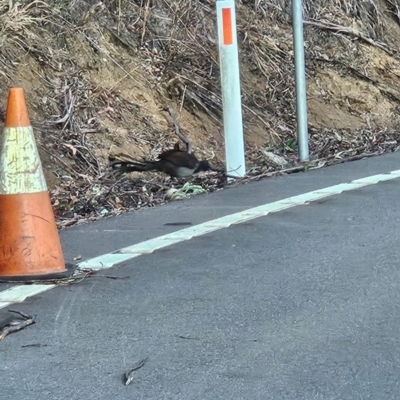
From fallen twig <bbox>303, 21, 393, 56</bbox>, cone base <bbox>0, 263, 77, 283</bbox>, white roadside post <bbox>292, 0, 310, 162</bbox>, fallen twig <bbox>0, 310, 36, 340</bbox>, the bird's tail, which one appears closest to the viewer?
fallen twig <bbox>0, 310, 36, 340</bbox>

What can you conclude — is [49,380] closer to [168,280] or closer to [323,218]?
[168,280]

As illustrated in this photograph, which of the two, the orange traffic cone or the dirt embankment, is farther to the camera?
the dirt embankment

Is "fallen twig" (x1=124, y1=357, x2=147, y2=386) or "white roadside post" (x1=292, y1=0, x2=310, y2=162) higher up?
"white roadside post" (x1=292, y1=0, x2=310, y2=162)

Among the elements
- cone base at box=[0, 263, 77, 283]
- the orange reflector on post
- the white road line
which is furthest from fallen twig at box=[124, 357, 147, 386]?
the orange reflector on post

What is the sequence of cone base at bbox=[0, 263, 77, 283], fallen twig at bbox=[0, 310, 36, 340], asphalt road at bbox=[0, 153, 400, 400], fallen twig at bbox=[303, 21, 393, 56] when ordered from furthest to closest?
fallen twig at bbox=[303, 21, 393, 56]
cone base at bbox=[0, 263, 77, 283]
fallen twig at bbox=[0, 310, 36, 340]
asphalt road at bbox=[0, 153, 400, 400]

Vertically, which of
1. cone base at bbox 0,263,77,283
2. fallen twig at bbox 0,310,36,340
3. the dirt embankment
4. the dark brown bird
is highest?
the dirt embankment

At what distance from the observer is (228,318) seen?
470 centimetres

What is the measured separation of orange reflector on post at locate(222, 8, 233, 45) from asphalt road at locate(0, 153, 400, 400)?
7.96 ft

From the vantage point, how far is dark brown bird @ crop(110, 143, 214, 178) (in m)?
9.07

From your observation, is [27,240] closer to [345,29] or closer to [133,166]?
[133,166]

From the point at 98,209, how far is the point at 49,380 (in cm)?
390

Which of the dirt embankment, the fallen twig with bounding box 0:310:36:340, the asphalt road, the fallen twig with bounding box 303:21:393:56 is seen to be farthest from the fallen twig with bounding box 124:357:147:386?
the fallen twig with bounding box 303:21:393:56

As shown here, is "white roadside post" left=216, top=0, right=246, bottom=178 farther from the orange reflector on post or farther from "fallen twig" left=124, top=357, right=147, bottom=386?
"fallen twig" left=124, top=357, right=147, bottom=386

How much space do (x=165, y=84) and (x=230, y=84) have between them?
2432mm
